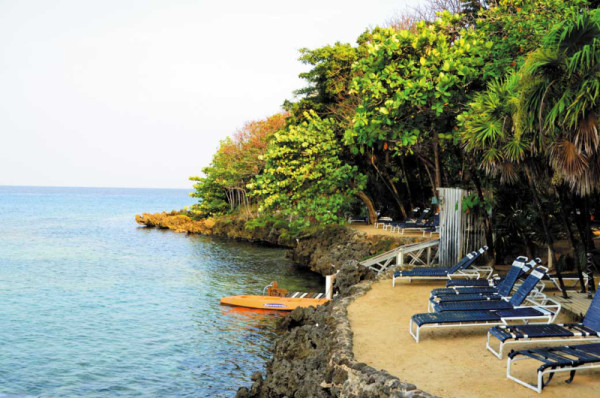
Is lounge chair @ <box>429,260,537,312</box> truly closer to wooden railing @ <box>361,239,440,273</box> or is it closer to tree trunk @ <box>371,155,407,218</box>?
wooden railing @ <box>361,239,440,273</box>

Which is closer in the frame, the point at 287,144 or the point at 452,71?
the point at 452,71

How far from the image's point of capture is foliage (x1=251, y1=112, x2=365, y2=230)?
76.2ft

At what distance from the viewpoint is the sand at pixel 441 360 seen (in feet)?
22.2

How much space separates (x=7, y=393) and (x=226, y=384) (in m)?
5.06

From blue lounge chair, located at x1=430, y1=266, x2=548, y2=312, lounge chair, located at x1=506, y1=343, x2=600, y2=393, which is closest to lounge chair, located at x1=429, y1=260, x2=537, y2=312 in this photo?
blue lounge chair, located at x1=430, y1=266, x2=548, y2=312

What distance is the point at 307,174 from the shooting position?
2309 centimetres

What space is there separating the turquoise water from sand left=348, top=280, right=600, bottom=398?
13.0 feet

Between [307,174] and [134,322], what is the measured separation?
9475mm

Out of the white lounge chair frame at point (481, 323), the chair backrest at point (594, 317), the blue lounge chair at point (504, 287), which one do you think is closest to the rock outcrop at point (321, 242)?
the blue lounge chair at point (504, 287)

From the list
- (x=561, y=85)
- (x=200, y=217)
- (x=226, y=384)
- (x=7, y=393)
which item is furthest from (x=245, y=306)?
(x=200, y=217)

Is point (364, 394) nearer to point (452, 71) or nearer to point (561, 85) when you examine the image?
point (561, 85)

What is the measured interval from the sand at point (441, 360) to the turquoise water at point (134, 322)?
13.0ft

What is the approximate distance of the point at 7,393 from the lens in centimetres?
1212

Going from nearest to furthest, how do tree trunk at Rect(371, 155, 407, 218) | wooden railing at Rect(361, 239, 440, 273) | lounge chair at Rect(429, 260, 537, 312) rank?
lounge chair at Rect(429, 260, 537, 312), wooden railing at Rect(361, 239, 440, 273), tree trunk at Rect(371, 155, 407, 218)
